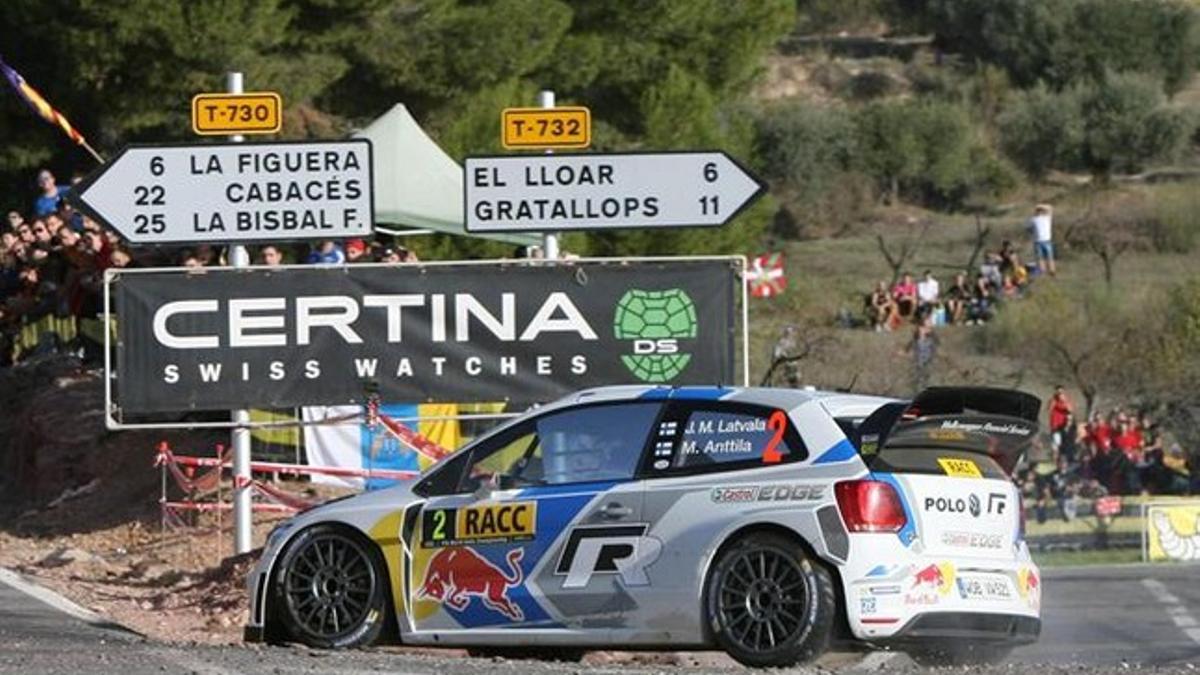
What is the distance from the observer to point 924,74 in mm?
86625

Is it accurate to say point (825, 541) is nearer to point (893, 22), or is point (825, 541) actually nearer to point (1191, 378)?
point (1191, 378)

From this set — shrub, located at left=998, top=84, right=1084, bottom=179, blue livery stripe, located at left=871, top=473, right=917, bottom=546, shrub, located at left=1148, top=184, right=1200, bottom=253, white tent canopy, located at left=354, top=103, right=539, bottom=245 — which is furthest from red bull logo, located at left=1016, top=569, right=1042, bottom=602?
shrub, located at left=998, top=84, right=1084, bottom=179

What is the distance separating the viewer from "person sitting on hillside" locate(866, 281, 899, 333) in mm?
48625

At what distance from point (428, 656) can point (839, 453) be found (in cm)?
249

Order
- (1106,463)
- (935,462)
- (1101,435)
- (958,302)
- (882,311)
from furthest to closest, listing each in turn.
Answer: (958,302) → (882,311) → (1101,435) → (1106,463) → (935,462)

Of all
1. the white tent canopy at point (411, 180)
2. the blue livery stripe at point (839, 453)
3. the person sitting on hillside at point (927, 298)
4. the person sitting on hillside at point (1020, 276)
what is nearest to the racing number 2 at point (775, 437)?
the blue livery stripe at point (839, 453)

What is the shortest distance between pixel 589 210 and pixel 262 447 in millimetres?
5096

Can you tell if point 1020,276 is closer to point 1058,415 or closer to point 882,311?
point 882,311

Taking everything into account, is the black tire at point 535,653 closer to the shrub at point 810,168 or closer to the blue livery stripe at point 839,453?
the blue livery stripe at point 839,453

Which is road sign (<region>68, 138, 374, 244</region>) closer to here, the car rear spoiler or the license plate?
the car rear spoiler

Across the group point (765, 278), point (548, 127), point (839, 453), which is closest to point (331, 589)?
point (839, 453)

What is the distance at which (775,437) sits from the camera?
1259 cm

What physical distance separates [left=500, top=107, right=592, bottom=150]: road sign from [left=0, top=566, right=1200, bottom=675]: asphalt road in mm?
5084

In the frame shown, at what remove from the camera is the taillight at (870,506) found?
1222cm
